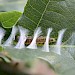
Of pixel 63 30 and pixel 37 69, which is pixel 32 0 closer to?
pixel 63 30

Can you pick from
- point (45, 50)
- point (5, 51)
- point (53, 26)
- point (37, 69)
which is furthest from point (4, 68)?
point (53, 26)

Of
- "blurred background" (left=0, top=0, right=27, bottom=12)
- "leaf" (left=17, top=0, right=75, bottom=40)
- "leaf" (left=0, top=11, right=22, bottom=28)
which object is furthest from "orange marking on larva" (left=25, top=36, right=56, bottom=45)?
"blurred background" (left=0, top=0, right=27, bottom=12)

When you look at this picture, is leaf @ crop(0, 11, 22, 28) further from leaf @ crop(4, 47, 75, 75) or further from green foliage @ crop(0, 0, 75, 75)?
leaf @ crop(4, 47, 75, 75)

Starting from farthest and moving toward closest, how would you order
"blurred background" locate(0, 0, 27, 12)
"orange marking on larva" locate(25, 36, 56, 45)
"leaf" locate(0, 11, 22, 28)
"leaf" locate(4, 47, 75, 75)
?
"blurred background" locate(0, 0, 27, 12) → "leaf" locate(0, 11, 22, 28) → "orange marking on larva" locate(25, 36, 56, 45) → "leaf" locate(4, 47, 75, 75)

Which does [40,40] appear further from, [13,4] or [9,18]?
[13,4]

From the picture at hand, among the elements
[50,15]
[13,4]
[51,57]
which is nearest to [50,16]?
[50,15]

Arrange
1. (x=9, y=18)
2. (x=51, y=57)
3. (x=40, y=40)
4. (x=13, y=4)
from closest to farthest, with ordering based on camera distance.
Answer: (x=51, y=57)
(x=40, y=40)
(x=9, y=18)
(x=13, y=4)

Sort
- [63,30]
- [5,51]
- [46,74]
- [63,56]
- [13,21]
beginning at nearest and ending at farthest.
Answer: [46,74]
[5,51]
[63,56]
[63,30]
[13,21]

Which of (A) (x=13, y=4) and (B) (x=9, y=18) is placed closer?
(B) (x=9, y=18)
